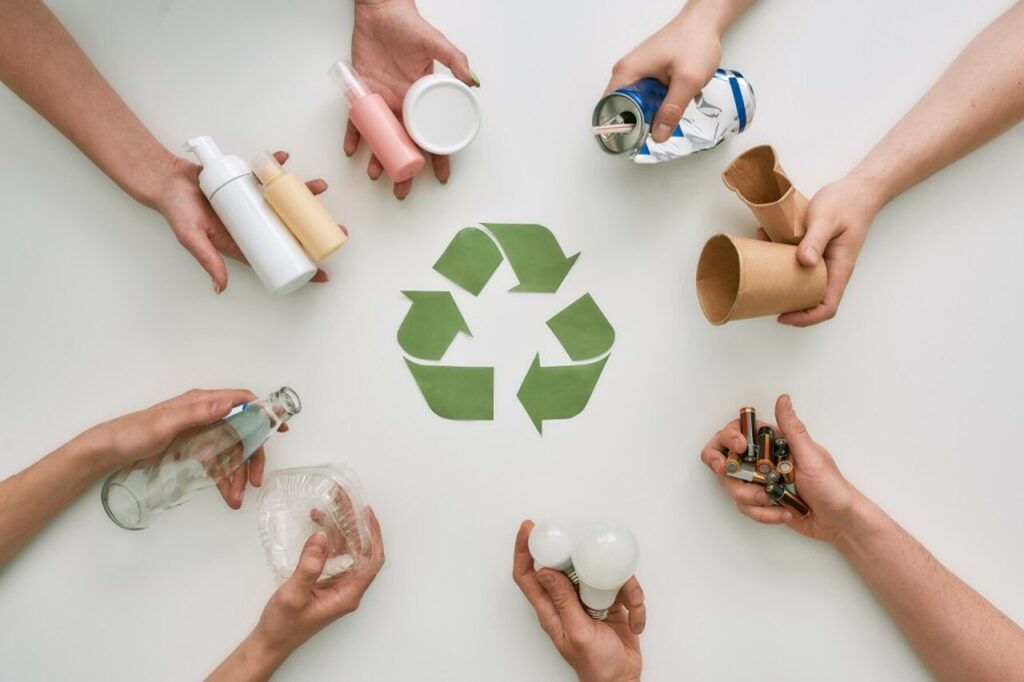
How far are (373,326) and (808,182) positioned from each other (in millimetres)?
624

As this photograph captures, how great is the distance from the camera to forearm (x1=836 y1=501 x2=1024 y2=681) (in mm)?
891

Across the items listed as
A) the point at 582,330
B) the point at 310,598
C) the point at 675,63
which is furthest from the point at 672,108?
the point at 310,598

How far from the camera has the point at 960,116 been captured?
3.07ft

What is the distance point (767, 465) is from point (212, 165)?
77 centimetres

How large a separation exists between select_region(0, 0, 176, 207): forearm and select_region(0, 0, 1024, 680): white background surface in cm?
5

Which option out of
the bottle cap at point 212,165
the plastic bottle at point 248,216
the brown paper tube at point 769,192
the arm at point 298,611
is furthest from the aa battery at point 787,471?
the bottle cap at point 212,165

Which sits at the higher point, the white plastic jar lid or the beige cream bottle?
the white plastic jar lid

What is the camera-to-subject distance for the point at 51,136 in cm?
97

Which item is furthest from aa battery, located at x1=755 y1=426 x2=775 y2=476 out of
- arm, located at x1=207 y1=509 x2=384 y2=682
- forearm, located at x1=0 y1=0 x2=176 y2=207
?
forearm, located at x1=0 y1=0 x2=176 y2=207

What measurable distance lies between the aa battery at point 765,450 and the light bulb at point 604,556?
20cm

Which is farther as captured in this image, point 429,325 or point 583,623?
point 429,325

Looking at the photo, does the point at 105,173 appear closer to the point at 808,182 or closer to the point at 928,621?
the point at 808,182

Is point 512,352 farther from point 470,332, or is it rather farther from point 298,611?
point 298,611

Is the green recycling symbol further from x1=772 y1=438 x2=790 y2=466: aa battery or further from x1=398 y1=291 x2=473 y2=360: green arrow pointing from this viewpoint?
x1=772 y1=438 x2=790 y2=466: aa battery
